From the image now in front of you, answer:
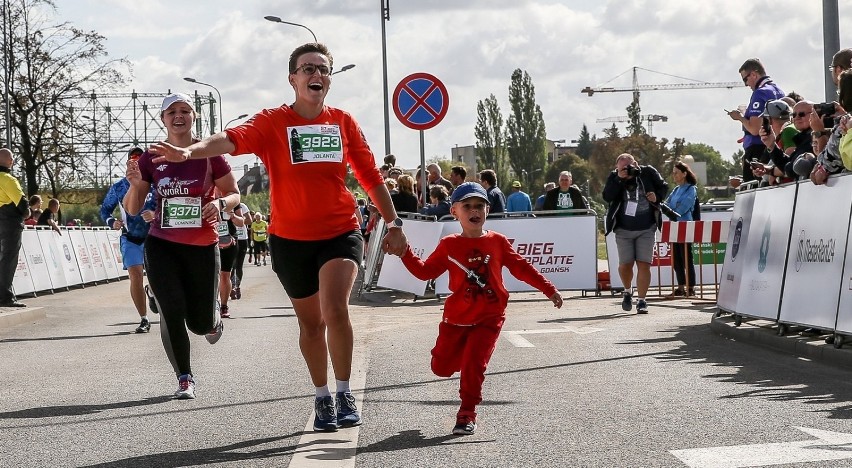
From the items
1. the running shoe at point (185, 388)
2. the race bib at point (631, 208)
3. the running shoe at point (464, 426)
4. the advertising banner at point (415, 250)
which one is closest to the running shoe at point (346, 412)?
the running shoe at point (464, 426)

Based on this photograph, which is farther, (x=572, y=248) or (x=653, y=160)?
(x=653, y=160)

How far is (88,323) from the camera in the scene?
58.8 ft

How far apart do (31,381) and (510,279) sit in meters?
11.2

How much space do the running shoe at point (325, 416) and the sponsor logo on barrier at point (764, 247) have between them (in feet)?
21.4

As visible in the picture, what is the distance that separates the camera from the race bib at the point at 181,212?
9.14 meters

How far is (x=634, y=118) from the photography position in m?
147

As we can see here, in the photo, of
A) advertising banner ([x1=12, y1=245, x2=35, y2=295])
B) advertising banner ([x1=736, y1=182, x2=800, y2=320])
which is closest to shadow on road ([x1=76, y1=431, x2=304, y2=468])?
advertising banner ([x1=736, y1=182, x2=800, y2=320])

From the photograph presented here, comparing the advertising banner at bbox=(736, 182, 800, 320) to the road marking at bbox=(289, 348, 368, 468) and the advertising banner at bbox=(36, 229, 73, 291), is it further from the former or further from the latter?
the advertising banner at bbox=(36, 229, 73, 291)

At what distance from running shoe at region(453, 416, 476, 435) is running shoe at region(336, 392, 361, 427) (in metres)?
0.64

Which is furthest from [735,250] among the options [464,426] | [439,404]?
[464,426]

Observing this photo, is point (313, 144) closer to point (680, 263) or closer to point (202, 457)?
point (202, 457)

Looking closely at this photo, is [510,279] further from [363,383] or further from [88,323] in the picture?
[363,383]

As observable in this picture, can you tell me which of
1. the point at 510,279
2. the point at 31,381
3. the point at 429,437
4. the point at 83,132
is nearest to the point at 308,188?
the point at 429,437

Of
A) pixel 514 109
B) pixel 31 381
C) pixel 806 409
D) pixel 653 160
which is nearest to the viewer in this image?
pixel 806 409
